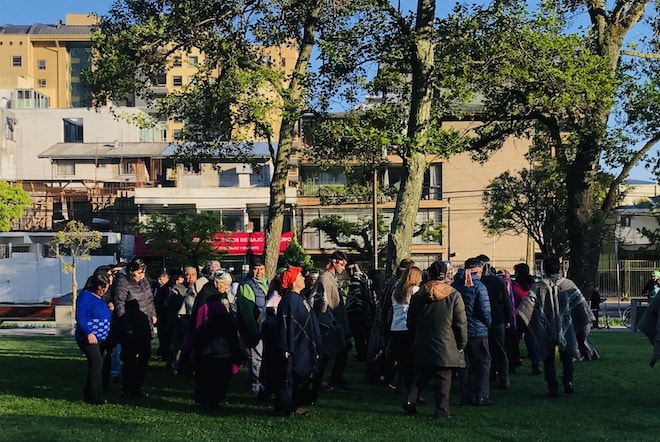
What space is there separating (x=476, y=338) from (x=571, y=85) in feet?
16.4

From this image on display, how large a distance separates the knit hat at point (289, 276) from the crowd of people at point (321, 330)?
1cm

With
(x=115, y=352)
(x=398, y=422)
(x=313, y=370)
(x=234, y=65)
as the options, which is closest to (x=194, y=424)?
(x=313, y=370)

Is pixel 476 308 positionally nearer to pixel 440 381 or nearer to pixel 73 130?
pixel 440 381

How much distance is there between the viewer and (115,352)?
13281 mm

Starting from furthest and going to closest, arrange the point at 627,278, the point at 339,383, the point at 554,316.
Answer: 1. the point at 627,278
2. the point at 339,383
3. the point at 554,316

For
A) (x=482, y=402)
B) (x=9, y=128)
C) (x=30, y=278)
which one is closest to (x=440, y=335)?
(x=482, y=402)

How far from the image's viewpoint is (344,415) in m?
9.80

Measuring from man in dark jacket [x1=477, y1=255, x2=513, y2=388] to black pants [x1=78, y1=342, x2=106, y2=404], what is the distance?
526 centimetres

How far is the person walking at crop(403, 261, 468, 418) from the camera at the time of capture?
30.2ft

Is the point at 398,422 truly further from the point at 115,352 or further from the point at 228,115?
the point at 228,115

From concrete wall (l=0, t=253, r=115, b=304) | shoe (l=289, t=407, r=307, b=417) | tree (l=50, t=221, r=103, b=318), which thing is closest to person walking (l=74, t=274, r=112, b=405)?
shoe (l=289, t=407, r=307, b=417)

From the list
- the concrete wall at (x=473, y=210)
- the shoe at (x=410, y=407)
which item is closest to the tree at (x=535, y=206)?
the concrete wall at (x=473, y=210)

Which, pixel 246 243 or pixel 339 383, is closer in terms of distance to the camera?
pixel 339 383

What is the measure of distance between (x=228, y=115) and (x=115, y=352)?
20.6 feet
